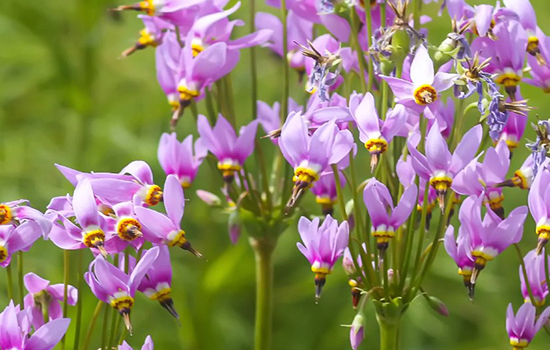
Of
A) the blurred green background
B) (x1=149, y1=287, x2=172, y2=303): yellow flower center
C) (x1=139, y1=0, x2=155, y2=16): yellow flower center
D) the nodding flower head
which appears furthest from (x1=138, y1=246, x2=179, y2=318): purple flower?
the blurred green background

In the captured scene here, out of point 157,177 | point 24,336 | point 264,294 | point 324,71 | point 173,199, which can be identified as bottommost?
point 157,177

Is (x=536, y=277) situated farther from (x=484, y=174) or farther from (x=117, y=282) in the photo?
(x=117, y=282)

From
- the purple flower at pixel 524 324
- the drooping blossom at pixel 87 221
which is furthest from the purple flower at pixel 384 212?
the drooping blossom at pixel 87 221

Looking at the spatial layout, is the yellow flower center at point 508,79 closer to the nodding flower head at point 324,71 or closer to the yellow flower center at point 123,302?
the nodding flower head at point 324,71

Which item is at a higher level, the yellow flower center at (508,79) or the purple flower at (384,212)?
the yellow flower center at (508,79)

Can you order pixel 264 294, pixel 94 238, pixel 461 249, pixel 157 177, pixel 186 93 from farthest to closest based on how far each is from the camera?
pixel 157 177 → pixel 264 294 → pixel 186 93 → pixel 461 249 → pixel 94 238

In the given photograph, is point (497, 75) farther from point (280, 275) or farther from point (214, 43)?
point (280, 275)

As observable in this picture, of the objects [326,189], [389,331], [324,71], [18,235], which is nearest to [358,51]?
[324,71]
